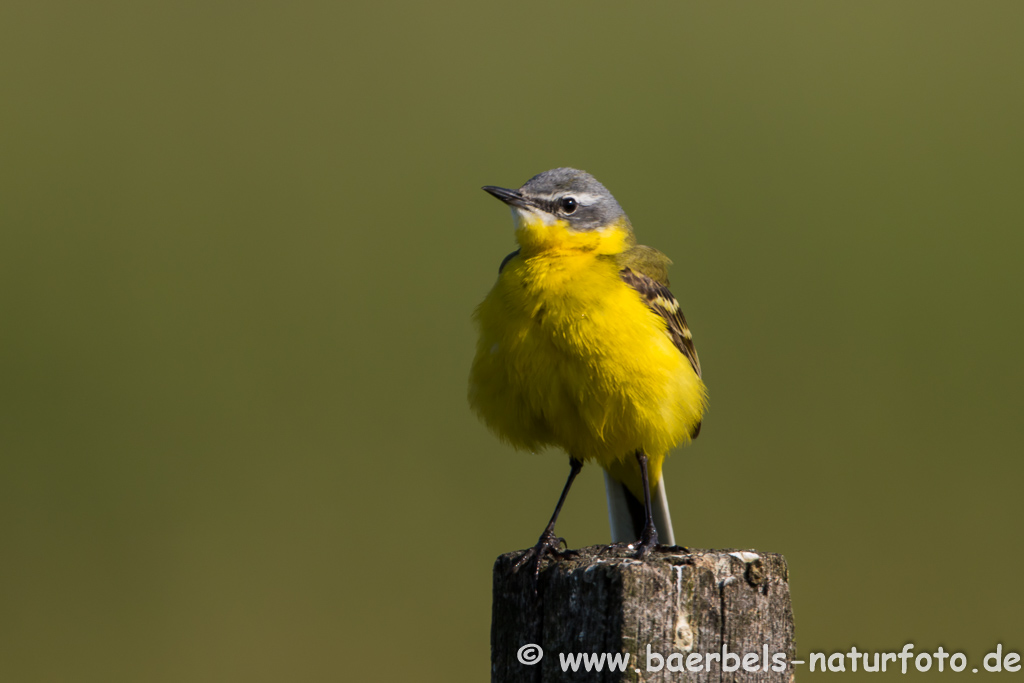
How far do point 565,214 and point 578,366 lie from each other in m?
0.90

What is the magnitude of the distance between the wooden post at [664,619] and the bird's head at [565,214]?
6.53ft

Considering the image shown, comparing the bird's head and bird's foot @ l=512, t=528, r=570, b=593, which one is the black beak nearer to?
the bird's head

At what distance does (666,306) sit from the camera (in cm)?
438

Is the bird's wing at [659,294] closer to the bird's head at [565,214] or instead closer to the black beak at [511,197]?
the bird's head at [565,214]

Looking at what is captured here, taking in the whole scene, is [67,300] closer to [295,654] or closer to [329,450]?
[329,450]

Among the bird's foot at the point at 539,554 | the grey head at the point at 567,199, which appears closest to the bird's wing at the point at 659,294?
the grey head at the point at 567,199

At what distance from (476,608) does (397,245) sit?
4.33 meters

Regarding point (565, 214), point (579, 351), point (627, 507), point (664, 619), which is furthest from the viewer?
point (627, 507)

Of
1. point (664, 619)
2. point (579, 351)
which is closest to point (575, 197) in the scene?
point (579, 351)

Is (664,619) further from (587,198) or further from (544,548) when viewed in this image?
(587,198)

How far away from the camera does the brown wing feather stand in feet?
14.0

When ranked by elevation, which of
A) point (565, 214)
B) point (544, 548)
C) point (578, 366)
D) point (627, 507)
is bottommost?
point (627, 507)

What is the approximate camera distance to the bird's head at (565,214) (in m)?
4.40

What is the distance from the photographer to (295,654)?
736cm
